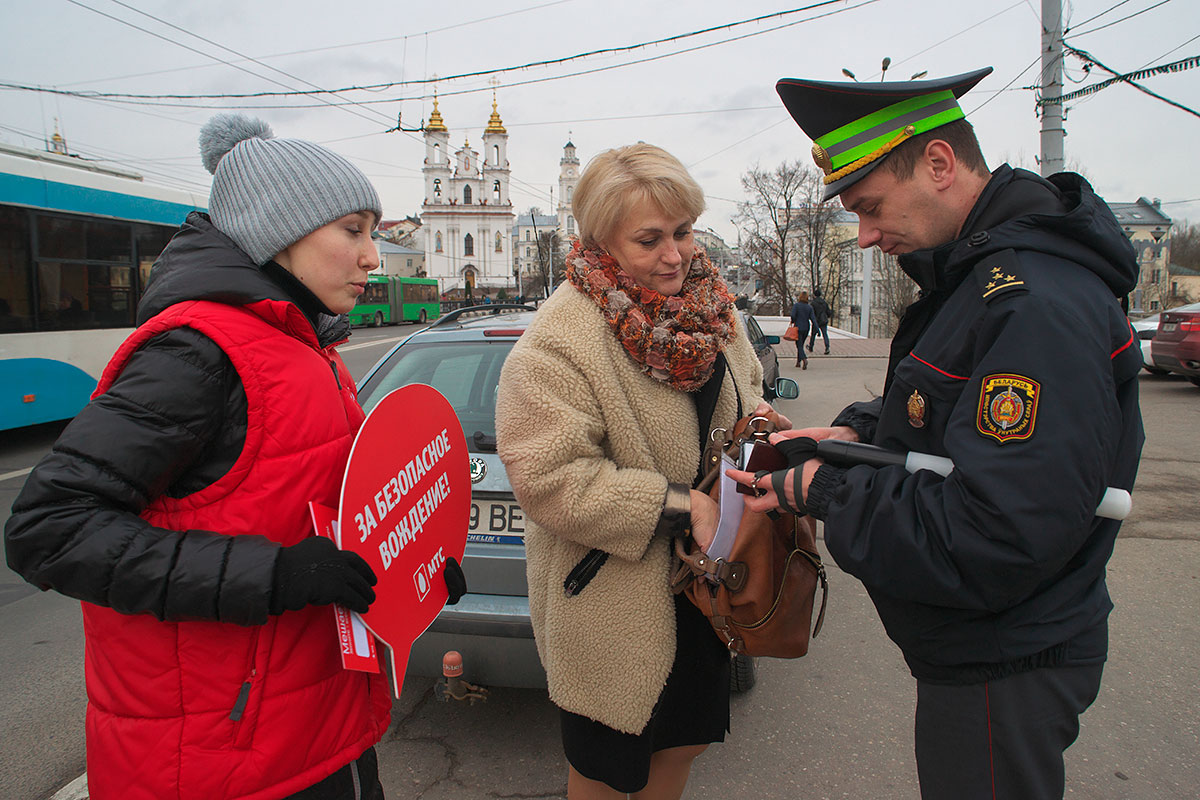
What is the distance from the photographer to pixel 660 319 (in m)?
1.89

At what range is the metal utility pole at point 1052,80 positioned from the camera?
8742 mm

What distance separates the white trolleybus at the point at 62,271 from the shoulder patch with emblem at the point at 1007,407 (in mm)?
10203

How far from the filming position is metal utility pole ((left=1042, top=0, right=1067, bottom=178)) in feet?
28.7

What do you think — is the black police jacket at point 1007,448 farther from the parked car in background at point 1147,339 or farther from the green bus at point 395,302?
the green bus at point 395,302

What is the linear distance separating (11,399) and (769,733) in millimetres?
9321

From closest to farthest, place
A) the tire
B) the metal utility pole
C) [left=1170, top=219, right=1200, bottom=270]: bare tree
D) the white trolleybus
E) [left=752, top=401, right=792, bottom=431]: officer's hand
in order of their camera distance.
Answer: [left=752, top=401, right=792, bottom=431]: officer's hand < the tire < the white trolleybus < the metal utility pole < [left=1170, top=219, right=1200, bottom=270]: bare tree

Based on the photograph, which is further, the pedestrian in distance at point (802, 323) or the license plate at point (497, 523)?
the pedestrian in distance at point (802, 323)

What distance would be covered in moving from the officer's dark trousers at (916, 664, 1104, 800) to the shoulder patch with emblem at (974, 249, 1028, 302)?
736 millimetres

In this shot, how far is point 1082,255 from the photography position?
4.33 feet

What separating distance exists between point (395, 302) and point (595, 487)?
3960cm

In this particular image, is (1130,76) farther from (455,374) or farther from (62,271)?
(62,271)

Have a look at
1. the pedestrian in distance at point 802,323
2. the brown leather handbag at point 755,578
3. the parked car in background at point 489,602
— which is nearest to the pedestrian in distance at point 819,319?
the pedestrian in distance at point 802,323

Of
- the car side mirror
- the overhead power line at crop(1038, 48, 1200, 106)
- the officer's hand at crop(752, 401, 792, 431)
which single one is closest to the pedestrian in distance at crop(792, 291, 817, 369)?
the overhead power line at crop(1038, 48, 1200, 106)

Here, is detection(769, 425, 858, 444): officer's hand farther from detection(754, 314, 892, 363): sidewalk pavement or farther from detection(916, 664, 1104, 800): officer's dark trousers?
detection(754, 314, 892, 363): sidewalk pavement
